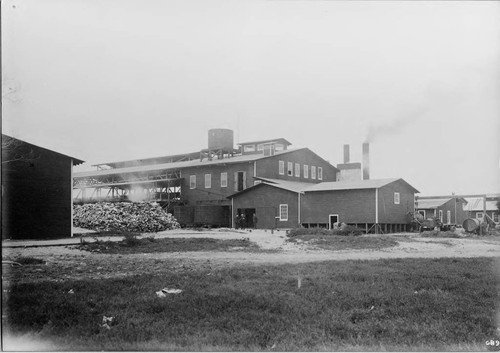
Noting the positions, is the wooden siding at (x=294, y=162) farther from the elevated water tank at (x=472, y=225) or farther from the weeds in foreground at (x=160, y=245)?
the weeds in foreground at (x=160, y=245)

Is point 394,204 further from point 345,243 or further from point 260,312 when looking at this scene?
point 260,312

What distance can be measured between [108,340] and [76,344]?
1.66ft

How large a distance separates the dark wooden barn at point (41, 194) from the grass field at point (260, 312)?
30.2 ft

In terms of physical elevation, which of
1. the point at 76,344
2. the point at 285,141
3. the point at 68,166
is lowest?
the point at 76,344

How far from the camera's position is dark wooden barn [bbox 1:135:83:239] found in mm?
18406

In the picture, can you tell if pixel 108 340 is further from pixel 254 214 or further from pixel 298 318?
pixel 254 214

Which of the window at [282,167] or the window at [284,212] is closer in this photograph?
the window at [284,212]

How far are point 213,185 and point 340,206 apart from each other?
14.4 metres

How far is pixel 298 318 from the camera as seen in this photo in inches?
317

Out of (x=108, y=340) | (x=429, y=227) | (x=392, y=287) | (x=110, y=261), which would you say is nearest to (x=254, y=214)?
(x=429, y=227)

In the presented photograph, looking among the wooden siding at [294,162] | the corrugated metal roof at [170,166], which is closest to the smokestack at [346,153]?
the wooden siding at [294,162]

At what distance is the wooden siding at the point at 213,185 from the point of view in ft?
143

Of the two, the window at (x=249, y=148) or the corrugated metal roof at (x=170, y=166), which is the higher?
the window at (x=249, y=148)

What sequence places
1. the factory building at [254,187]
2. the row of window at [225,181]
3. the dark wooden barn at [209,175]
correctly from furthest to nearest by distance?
the row of window at [225,181] → the dark wooden barn at [209,175] → the factory building at [254,187]
